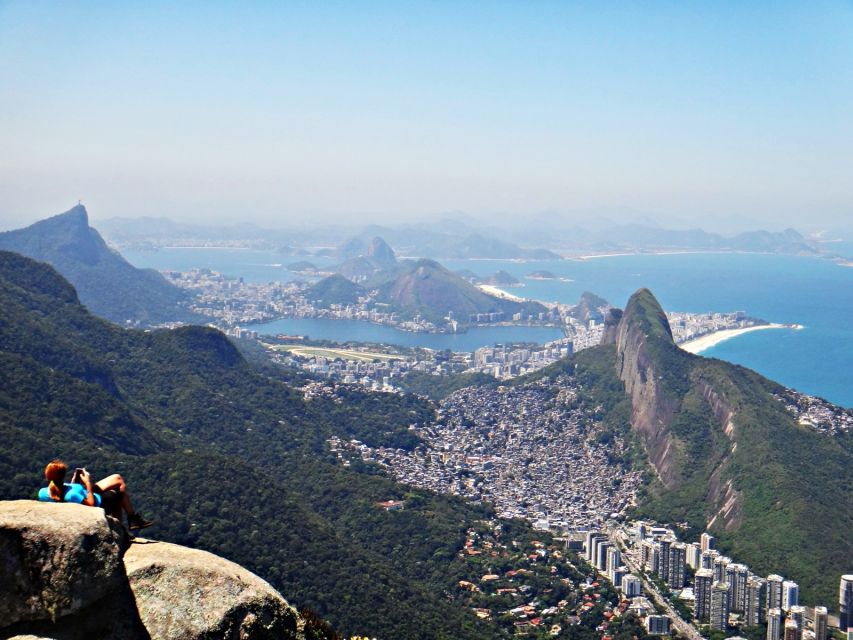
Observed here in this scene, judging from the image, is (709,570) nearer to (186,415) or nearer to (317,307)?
(186,415)

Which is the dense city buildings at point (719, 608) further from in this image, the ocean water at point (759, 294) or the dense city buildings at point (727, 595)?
the ocean water at point (759, 294)

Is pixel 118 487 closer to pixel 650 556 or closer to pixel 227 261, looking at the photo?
pixel 650 556

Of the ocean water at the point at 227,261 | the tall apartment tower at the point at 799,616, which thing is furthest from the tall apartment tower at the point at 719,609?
the ocean water at the point at 227,261

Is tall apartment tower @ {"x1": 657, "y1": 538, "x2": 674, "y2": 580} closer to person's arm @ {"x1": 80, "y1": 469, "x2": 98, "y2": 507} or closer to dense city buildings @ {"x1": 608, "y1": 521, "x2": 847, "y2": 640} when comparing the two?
dense city buildings @ {"x1": 608, "y1": 521, "x2": 847, "y2": 640}

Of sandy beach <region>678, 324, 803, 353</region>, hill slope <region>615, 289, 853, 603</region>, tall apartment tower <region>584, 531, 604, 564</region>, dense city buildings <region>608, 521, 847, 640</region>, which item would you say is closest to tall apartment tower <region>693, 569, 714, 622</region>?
dense city buildings <region>608, 521, 847, 640</region>

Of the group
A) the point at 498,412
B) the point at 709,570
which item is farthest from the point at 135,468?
the point at 498,412

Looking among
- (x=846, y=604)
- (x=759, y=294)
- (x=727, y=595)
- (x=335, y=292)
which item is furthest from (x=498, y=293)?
(x=846, y=604)
